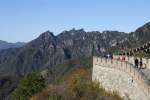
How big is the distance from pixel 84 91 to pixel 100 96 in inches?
243

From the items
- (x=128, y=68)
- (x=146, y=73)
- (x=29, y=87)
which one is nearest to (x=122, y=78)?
(x=128, y=68)

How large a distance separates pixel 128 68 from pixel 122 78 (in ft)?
9.56

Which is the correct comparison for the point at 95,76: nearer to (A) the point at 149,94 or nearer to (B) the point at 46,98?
(B) the point at 46,98

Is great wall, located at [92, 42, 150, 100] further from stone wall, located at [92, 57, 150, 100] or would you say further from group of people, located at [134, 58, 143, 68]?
group of people, located at [134, 58, 143, 68]

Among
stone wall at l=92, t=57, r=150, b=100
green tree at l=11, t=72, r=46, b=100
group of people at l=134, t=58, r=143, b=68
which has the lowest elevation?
green tree at l=11, t=72, r=46, b=100

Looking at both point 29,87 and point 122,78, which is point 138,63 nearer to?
point 122,78

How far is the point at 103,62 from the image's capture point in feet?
147

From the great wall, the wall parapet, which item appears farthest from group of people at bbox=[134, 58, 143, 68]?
the wall parapet

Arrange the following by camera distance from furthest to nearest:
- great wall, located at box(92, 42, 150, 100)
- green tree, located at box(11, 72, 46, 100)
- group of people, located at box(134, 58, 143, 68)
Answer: green tree, located at box(11, 72, 46, 100) → group of people, located at box(134, 58, 143, 68) → great wall, located at box(92, 42, 150, 100)

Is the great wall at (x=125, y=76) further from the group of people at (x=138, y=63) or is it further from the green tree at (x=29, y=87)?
the green tree at (x=29, y=87)

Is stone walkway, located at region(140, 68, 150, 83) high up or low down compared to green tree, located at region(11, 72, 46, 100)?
up

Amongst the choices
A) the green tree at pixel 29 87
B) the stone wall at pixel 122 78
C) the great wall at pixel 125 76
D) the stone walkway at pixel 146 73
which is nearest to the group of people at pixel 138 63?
the great wall at pixel 125 76

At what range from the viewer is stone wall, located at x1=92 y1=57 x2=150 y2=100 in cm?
3092

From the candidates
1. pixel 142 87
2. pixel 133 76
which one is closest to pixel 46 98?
pixel 133 76
